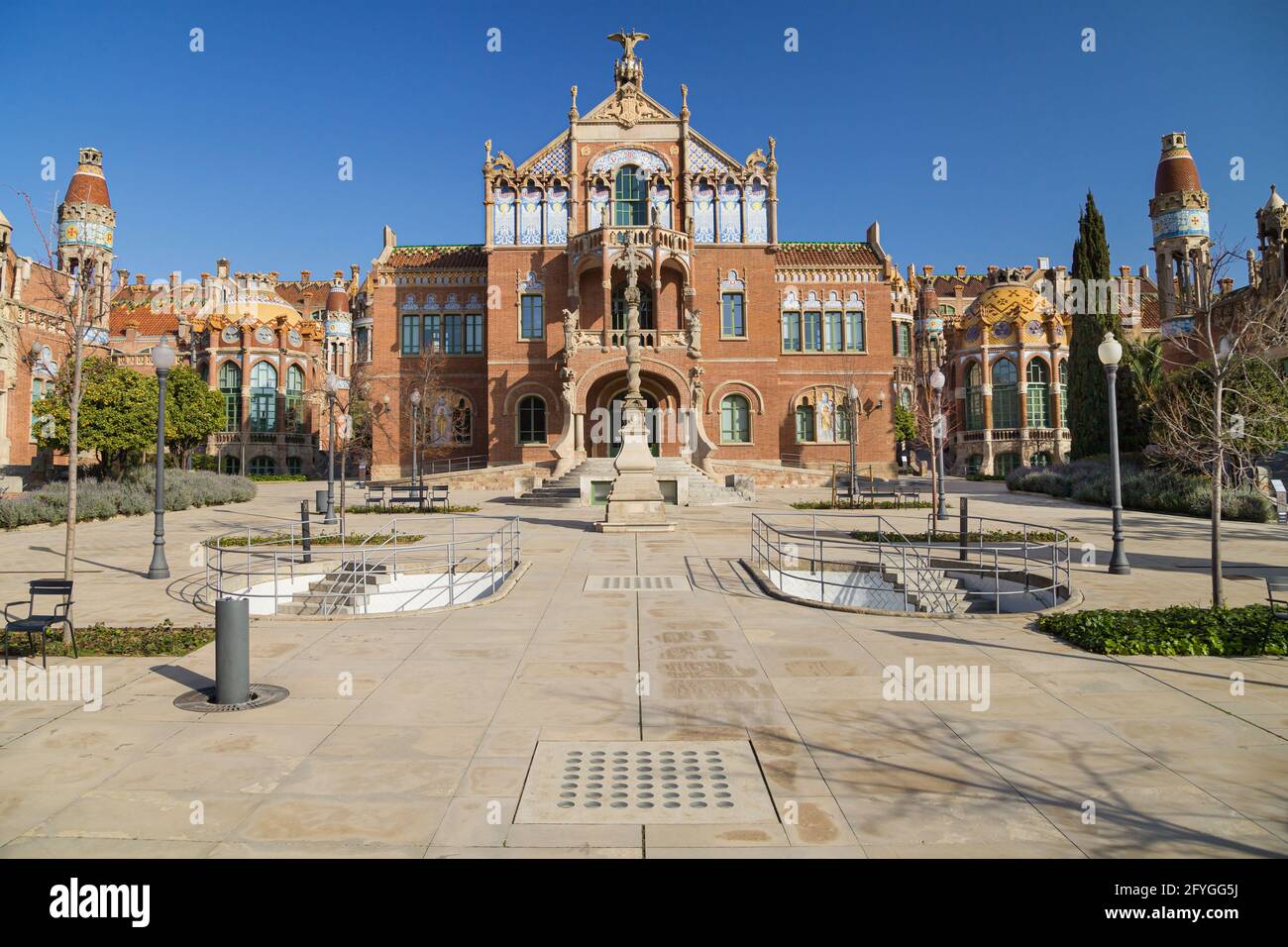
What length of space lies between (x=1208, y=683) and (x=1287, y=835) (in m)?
3.33

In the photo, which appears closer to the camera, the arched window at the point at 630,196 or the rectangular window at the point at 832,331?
the arched window at the point at 630,196

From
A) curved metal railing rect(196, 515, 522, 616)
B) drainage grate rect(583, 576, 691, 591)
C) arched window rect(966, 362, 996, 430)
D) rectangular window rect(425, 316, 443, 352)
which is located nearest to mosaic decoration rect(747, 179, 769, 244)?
rectangular window rect(425, 316, 443, 352)

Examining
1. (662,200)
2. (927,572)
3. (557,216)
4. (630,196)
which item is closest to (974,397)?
(662,200)

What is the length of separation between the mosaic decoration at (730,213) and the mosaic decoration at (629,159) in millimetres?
3809

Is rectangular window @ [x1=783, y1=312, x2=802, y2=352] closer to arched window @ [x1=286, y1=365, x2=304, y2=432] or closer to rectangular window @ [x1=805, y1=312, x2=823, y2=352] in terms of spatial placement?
rectangular window @ [x1=805, y1=312, x2=823, y2=352]

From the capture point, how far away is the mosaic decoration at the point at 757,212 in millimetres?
41844

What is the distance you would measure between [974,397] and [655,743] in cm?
5968

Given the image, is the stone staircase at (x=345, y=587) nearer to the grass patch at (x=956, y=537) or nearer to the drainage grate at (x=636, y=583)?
the drainage grate at (x=636, y=583)

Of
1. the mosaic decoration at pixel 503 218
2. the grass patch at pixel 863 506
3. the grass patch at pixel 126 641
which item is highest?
the mosaic decoration at pixel 503 218

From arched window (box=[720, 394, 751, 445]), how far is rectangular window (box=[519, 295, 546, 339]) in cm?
1108

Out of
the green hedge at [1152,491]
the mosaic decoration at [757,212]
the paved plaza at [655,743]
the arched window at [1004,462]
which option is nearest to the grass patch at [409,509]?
the paved plaza at [655,743]

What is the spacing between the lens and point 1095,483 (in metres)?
28.5
